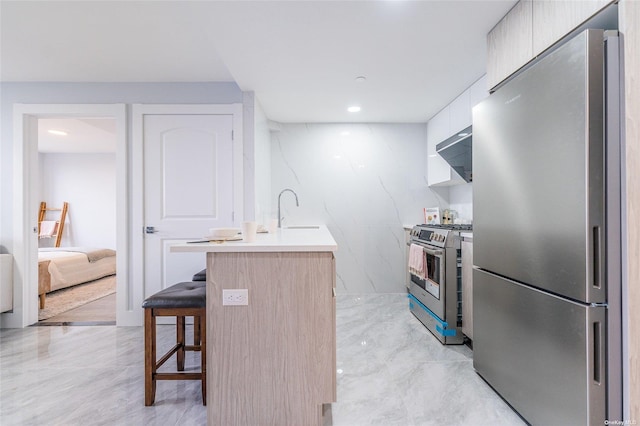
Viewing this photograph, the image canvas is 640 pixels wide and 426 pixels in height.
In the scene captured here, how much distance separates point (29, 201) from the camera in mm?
3156

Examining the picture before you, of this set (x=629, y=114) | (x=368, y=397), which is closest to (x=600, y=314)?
(x=629, y=114)

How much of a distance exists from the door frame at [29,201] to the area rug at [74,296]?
0.32 meters

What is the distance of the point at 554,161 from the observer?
1381 mm

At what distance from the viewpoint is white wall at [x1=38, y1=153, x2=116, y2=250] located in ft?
21.1

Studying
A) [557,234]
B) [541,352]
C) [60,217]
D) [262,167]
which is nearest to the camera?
[557,234]

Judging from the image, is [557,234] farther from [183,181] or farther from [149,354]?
[183,181]

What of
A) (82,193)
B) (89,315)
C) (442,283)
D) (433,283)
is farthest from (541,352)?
(82,193)

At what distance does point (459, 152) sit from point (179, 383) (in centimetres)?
298

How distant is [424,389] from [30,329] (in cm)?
363

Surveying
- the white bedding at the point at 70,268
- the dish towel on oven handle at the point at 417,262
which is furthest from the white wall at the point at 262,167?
the white bedding at the point at 70,268

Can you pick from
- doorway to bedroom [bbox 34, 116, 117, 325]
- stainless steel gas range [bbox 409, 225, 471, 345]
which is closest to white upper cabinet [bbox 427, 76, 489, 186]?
stainless steel gas range [bbox 409, 225, 471, 345]

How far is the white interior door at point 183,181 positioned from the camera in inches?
124

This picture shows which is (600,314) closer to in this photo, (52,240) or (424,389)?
(424,389)

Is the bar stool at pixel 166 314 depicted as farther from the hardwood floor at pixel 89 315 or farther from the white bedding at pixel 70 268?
the white bedding at pixel 70 268
